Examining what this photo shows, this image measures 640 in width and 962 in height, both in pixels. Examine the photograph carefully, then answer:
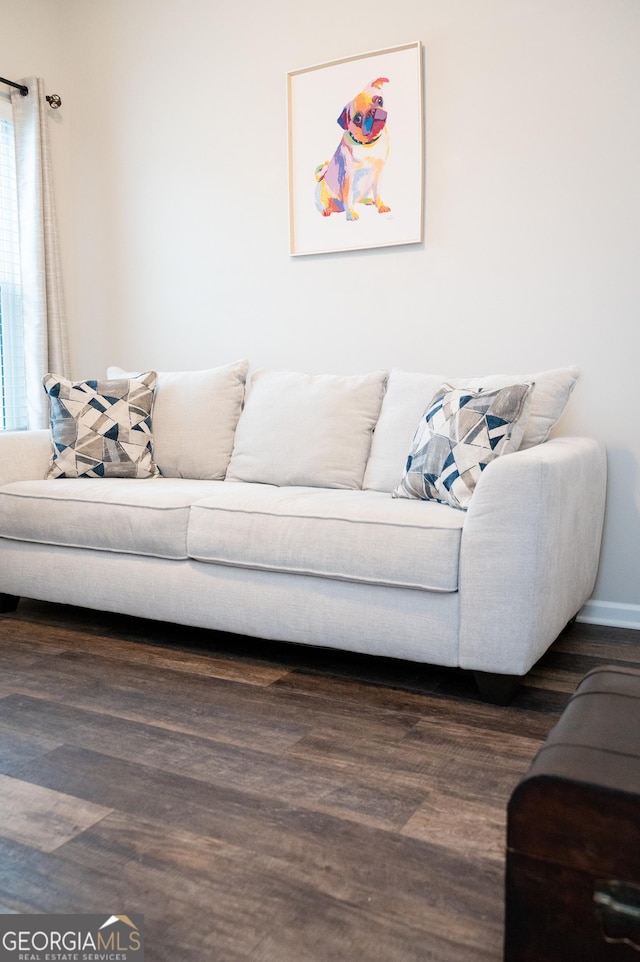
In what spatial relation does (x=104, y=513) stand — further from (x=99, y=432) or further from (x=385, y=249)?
(x=385, y=249)

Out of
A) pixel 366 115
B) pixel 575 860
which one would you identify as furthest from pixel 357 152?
pixel 575 860

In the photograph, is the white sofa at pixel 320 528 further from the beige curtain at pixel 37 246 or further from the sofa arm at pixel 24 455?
the beige curtain at pixel 37 246

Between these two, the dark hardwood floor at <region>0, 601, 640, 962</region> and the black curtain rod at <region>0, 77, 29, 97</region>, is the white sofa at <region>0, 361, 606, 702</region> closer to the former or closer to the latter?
the dark hardwood floor at <region>0, 601, 640, 962</region>

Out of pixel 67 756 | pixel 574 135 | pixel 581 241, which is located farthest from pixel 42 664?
pixel 574 135

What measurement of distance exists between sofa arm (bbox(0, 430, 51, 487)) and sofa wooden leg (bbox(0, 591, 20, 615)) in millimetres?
439

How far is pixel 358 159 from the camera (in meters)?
3.27

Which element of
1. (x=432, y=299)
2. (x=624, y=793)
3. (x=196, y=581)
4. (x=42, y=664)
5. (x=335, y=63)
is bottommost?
(x=42, y=664)

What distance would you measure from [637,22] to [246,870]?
288cm

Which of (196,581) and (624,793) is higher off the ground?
(624,793)

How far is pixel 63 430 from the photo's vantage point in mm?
3172

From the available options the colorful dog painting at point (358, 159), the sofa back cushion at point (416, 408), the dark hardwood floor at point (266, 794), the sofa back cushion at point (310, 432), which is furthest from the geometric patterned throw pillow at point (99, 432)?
the colorful dog painting at point (358, 159)

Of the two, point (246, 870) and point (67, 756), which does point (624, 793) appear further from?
point (67, 756)

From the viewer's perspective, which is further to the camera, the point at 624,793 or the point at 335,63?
the point at 335,63

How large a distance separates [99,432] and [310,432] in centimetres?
86
